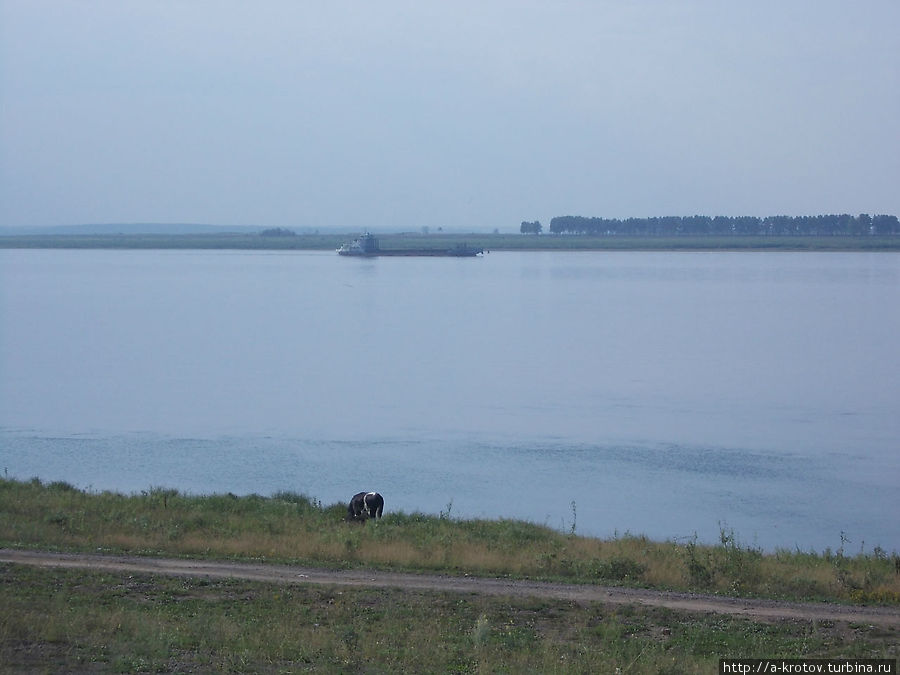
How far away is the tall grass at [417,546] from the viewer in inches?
401

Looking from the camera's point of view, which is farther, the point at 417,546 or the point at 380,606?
the point at 417,546

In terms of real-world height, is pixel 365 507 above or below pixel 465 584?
below

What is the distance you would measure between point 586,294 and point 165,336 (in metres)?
28.4

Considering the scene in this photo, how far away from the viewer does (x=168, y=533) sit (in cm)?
1192

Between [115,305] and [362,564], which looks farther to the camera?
[115,305]

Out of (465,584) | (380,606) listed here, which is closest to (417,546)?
(465,584)

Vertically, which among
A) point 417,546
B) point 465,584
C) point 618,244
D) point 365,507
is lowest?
point 365,507

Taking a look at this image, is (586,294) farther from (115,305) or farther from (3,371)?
(3,371)

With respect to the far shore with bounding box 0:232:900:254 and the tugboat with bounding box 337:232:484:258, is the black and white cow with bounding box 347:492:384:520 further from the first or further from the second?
the far shore with bounding box 0:232:900:254

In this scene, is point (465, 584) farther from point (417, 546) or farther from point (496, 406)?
point (496, 406)

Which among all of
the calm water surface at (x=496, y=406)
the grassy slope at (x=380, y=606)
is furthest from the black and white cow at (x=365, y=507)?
the calm water surface at (x=496, y=406)

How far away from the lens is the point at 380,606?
28.4 feet

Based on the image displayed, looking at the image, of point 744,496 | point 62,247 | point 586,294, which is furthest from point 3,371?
point 62,247

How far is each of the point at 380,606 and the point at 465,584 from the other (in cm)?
122
